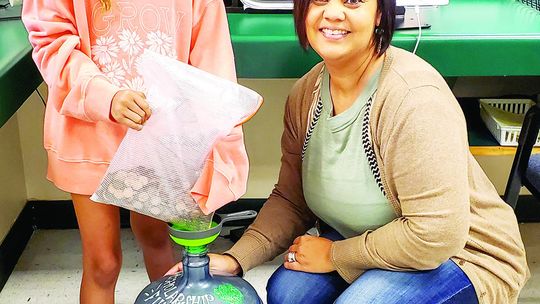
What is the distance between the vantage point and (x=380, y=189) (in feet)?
3.85

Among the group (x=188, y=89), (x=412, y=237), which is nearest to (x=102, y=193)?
(x=188, y=89)

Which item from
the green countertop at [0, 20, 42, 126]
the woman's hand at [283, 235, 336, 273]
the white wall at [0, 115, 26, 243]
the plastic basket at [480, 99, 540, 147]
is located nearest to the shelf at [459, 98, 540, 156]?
the plastic basket at [480, 99, 540, 147]

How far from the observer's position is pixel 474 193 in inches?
46.5

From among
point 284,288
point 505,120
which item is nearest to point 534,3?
point 505,120

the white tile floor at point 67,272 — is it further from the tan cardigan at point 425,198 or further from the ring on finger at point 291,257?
the tan cardigan at point 425,198

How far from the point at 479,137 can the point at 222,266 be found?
2.75ft

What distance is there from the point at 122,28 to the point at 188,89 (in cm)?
25

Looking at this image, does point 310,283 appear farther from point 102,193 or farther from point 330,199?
point 102,193

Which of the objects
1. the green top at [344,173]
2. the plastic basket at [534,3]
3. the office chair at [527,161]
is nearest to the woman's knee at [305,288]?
the green top at [344,173]

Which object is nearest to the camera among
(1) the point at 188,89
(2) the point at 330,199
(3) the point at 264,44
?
(1) the point at 188,89

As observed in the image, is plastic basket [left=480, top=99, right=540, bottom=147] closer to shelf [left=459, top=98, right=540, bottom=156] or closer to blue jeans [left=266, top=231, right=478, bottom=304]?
shelf [left=459, top=98, right=540, bottom=156]

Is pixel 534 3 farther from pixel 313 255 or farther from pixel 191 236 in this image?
pixel 191 236

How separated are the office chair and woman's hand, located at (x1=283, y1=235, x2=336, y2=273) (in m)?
0.56

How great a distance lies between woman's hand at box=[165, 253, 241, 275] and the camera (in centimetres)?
122
